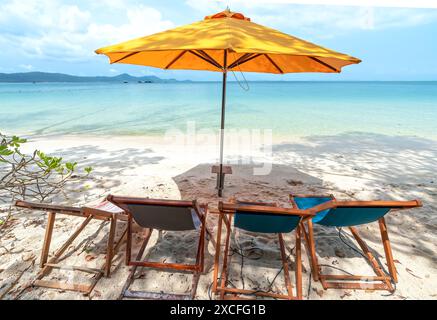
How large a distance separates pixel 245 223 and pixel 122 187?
2.80m

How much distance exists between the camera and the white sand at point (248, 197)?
219 centimetres

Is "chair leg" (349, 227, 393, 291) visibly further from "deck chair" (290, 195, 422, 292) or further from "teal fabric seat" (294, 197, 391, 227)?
"teal fabric seat" (294, 197, 391, 227)

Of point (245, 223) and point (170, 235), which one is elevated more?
point (245, 223)

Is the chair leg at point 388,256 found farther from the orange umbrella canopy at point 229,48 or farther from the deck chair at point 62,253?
the deck chair at point 62,253

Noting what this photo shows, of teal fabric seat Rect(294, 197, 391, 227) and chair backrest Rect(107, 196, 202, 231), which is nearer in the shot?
chair backrest Rect(107, 196, 202, 231)

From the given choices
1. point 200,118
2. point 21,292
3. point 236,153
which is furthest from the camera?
point 200,118

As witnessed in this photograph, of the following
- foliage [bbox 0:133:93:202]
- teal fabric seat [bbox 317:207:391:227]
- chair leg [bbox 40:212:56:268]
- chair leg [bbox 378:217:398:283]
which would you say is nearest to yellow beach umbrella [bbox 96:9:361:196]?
teal fabric seat [bbox 317:207:391:227]

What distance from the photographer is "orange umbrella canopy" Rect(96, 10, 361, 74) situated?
196 centimetres

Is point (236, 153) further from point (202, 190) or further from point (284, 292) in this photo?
point (284, 292)

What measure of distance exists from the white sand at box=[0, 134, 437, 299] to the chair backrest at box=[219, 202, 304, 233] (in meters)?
0.52

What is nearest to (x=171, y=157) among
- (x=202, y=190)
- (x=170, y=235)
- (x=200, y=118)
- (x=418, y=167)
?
(x=202, y=190)
